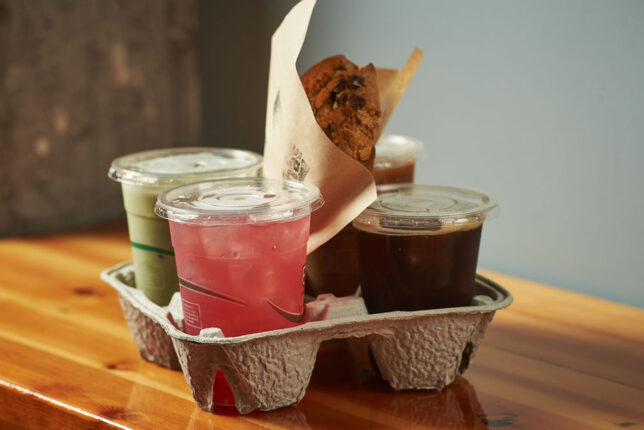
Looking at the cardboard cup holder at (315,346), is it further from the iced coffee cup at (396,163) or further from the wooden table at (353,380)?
the iced coffee cup at (396,163)

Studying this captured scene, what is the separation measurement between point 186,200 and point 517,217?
2.31ft

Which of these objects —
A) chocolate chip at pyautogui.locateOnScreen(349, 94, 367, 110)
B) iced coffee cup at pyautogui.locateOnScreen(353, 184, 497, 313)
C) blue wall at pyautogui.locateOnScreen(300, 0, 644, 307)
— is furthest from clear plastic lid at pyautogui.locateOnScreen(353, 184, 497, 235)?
blue wall at pyautogui.locateOnScreen(300, 0, 644, 307)

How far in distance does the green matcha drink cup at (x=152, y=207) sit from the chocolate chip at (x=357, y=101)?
0.19 meters

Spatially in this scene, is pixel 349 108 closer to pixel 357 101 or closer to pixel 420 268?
pixel 357 101

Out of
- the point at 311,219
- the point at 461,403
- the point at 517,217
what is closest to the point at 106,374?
the point at 311,219

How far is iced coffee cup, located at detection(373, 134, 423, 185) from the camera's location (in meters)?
0.95

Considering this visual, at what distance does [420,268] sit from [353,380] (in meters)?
0.17

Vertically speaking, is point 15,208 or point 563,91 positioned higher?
point 563,91

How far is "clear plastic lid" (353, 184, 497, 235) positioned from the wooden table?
0.19m

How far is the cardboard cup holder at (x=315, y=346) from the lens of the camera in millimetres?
733

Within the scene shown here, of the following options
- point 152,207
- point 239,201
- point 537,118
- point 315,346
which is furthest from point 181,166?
point 537,118

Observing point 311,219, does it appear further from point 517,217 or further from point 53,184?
point 53,184

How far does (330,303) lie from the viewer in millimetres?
795

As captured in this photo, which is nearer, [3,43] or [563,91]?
[563,91]
